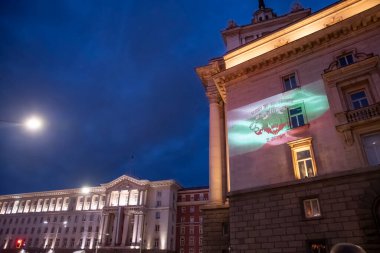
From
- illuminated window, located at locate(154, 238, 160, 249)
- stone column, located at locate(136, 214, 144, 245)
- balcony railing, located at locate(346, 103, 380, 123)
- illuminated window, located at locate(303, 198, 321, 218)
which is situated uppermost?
balcony railing, located at locate(346, 103, 380, 123)

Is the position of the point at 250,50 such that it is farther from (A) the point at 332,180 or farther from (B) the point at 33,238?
(B) the point at 33,238

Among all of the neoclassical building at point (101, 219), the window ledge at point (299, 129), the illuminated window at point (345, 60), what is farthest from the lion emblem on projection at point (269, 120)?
the neoclassical building at point (101, 219)

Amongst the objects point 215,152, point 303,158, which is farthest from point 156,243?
point 303,158

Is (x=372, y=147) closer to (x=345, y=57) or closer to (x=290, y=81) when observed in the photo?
(x=345, y=57)

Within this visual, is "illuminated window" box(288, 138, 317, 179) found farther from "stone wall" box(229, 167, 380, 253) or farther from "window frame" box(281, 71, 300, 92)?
"window frame" box(281, 71, 300, 92)

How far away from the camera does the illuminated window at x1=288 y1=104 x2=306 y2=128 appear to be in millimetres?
20188

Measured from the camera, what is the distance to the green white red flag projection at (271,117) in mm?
20031

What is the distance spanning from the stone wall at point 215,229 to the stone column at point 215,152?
104 centimetres

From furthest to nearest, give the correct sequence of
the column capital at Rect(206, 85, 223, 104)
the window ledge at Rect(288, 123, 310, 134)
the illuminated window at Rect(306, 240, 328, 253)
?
the column capital at Rect(206, 85, 223, 104)
the window ledge at Rect(288, 123, 310, 134)
the illuminated window at Rect(306, 240, 328, 253)

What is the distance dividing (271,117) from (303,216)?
8.13 metres

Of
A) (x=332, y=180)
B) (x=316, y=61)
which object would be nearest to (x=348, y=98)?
(x=316, y=61)

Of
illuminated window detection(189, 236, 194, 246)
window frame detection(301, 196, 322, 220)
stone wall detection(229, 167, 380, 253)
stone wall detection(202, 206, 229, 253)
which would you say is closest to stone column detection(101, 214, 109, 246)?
illuminated window detection(189, 236, 194, 246)

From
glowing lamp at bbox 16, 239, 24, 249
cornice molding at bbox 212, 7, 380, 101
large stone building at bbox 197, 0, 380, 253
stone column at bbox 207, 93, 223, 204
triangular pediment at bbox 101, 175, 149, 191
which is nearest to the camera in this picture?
large stone building at bbox 197, 0, 380, 253

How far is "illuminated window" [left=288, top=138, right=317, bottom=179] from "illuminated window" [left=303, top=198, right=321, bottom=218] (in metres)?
1.88
